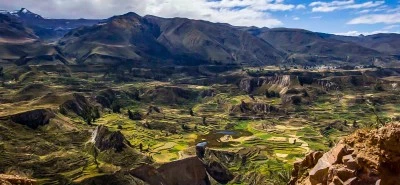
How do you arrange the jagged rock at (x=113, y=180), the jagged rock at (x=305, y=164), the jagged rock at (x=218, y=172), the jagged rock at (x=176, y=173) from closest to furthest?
the jagged rock at (x=305, y=164), the jagged rock at (x=113, y=180), the jagged rock at (x=176, y=173), the jagged rock at (x=218, y=172)

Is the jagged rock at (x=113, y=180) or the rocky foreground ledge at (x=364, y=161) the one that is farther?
the jagged rock at (x=113, y=180)

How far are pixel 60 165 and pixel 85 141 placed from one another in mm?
33177

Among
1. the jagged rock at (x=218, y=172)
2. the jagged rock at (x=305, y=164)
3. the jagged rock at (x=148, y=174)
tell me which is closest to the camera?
the jagged rock at (x=305, y=164)

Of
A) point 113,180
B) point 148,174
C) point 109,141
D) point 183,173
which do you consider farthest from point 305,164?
point 109,141

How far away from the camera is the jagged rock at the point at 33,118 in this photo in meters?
185

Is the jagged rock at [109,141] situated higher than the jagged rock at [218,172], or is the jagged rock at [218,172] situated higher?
the jagged rock at [109,141]

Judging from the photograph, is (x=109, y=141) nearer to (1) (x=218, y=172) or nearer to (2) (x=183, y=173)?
(2) (x=183, y=173)

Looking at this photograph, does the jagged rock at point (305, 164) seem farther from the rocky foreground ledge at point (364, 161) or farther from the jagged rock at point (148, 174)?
the jagged rock at point (148, 174)

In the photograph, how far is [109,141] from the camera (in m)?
162

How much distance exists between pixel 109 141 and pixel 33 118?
50.8 metres

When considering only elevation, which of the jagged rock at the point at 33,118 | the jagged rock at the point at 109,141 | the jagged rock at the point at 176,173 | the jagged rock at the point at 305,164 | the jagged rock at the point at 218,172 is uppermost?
the jagged rock at the point at 305,164

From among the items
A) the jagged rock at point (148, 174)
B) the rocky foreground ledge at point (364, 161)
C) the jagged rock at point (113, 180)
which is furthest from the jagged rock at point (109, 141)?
the rocky foreground ledge at point (364, 161)

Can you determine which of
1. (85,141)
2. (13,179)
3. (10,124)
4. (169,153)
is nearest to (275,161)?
(169,153)

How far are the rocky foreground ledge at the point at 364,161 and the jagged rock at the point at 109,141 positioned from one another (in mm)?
124249
